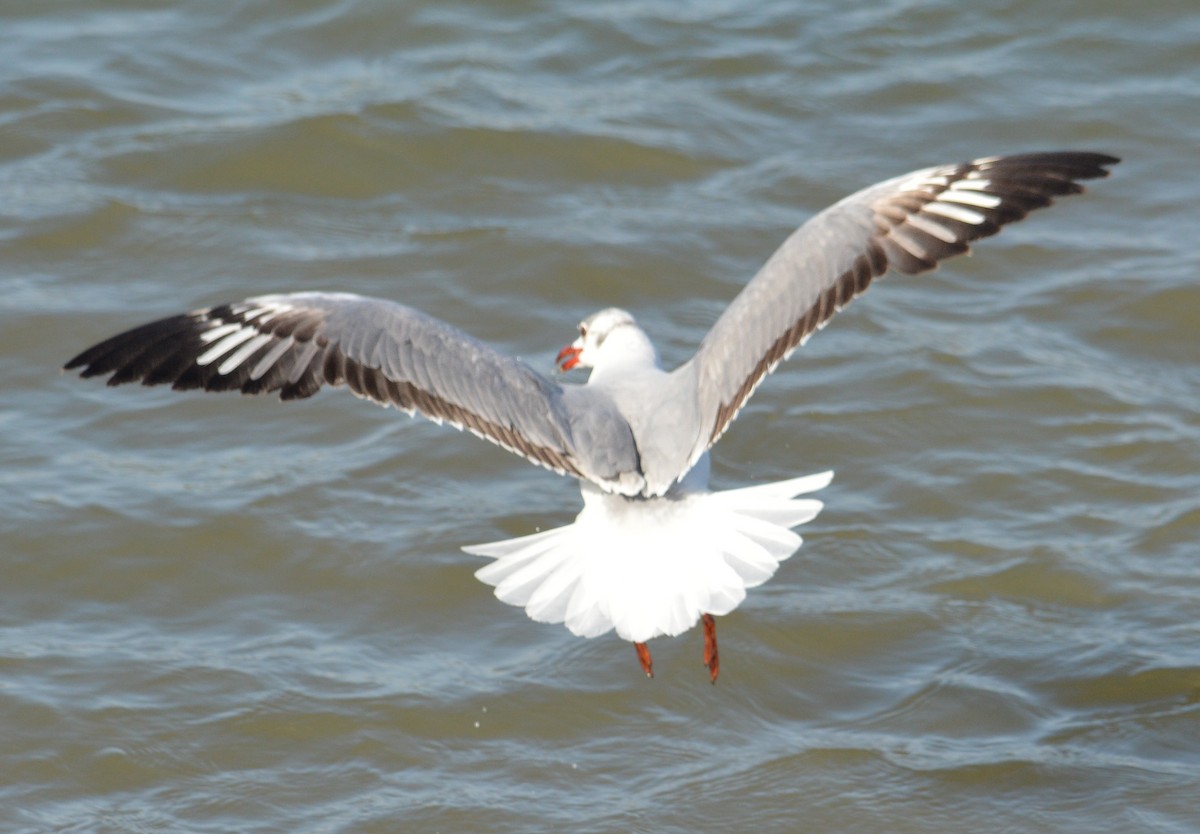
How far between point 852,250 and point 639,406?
2.62 feet

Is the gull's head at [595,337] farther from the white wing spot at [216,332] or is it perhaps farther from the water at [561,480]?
the white wing spot at [216,332]

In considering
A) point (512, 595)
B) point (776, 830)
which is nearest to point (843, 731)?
point (776, 830)

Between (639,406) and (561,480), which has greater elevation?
(639,406)

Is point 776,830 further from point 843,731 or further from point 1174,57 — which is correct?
point 1174,57

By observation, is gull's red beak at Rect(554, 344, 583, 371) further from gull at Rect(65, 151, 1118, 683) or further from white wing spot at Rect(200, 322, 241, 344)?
white wing spot at Rect(200, 322, 241, 344)

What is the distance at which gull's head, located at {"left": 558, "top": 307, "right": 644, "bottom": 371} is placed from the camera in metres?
6.64

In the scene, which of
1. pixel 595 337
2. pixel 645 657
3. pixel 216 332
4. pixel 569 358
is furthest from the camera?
pixel 569 358

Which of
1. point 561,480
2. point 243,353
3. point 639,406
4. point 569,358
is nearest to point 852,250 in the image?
point 639,406

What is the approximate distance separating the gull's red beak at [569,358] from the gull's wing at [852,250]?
1225mm

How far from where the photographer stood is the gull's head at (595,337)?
6637mm

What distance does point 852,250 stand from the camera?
5.51m

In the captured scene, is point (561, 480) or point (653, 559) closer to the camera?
point (653, 559)

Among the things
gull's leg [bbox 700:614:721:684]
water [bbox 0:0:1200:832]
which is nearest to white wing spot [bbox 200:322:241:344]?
water [bbox 0:0:1200:832]

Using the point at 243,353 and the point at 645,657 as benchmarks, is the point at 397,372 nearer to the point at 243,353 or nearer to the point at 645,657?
the point at 243,353
